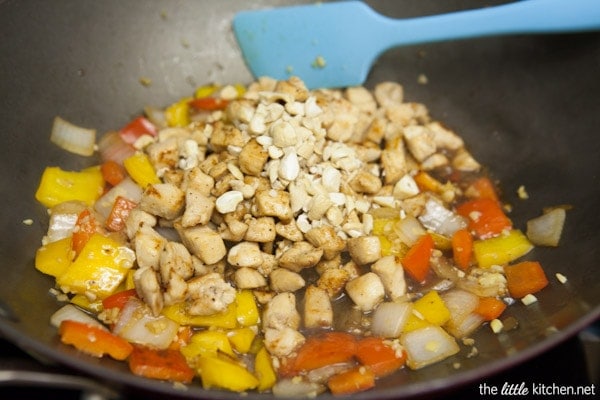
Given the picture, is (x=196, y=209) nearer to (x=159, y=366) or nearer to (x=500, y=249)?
(x=159, y=366)

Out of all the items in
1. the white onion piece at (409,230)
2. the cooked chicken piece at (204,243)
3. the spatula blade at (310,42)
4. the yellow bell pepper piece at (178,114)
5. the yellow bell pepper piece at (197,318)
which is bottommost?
the yellow bell pepper piece at (197,318)

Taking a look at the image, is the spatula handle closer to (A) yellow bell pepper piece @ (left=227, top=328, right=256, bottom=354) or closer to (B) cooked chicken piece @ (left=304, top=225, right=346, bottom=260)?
(B) cooked chicken piece @ (left=304, top=225, right=346, bottom=260)

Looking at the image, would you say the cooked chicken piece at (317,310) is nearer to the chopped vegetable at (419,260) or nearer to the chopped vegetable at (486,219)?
the chopped vegetable at (419,260)

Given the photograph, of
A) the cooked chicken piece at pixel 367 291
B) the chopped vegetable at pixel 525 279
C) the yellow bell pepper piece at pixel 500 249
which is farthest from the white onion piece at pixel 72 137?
the chopped vegetable at pixel 525 279

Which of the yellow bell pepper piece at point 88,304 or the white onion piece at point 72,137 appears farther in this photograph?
the white onion piece at point 72,137

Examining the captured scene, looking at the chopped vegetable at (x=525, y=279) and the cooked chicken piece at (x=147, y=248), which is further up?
the cooked chicken piece at (x=147, y=248)
